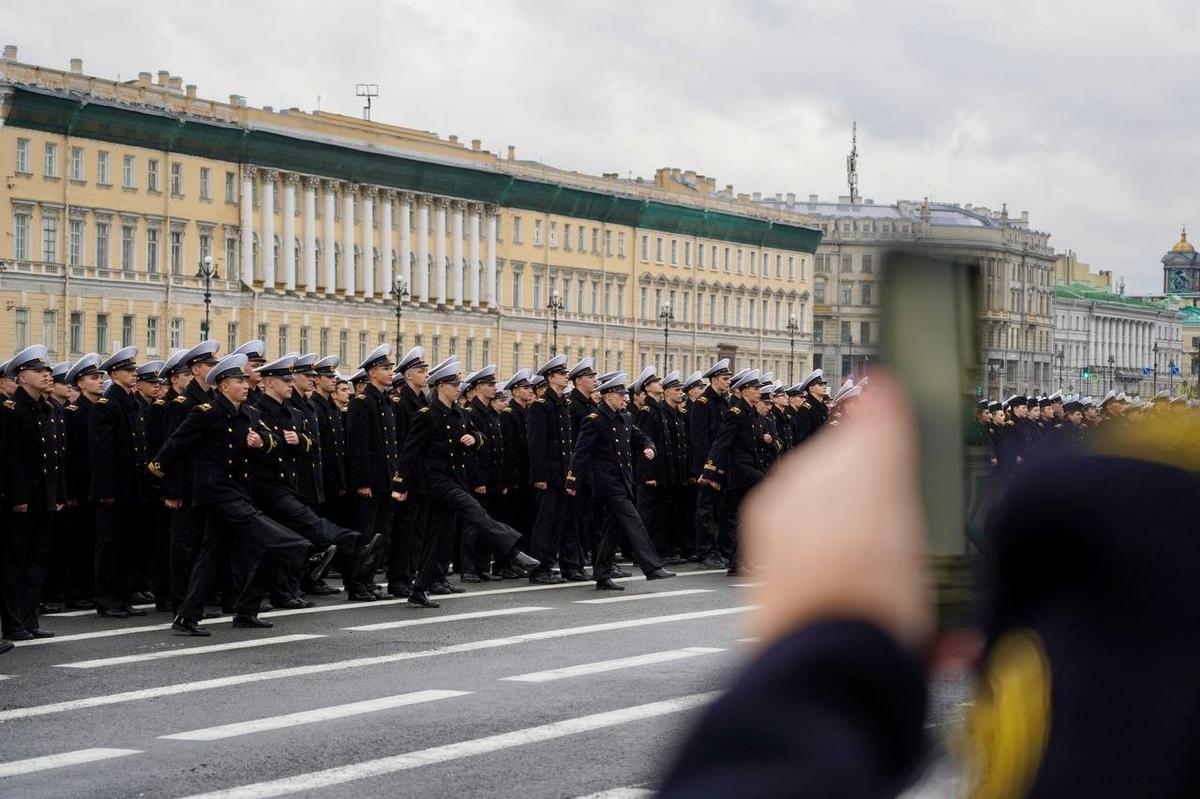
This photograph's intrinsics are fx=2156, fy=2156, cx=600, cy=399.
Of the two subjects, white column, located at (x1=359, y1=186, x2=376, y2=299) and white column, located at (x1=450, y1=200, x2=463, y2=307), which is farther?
white column, located at (x1=450, y1=200, x2=463, y2=307)

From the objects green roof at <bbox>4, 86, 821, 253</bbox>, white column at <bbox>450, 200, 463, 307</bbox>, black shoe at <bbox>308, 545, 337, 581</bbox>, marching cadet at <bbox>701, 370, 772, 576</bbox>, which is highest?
green roof at <bbox>4, 86, 821, 253</bbox>

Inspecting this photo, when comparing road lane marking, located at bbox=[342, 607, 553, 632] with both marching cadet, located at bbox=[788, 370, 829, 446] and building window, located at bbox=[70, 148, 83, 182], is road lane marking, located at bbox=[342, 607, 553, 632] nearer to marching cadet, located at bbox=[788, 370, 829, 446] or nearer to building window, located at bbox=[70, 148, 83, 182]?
marching cadet, located at bbox=[788, 370, 829, 446]

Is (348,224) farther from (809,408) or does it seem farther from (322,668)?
(322,668)

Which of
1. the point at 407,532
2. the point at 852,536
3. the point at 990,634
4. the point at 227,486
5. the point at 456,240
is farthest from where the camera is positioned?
the point at 456,240

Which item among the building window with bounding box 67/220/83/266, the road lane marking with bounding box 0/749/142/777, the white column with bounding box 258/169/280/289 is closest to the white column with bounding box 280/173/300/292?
the white column with bounding box 258/169/280/289

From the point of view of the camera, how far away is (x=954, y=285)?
112 cm

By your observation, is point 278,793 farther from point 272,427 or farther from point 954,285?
point 272,427

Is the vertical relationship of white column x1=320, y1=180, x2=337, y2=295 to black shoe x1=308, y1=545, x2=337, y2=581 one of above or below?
above

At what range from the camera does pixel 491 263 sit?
108 meters

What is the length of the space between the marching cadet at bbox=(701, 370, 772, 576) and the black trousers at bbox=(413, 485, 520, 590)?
579 centimetres

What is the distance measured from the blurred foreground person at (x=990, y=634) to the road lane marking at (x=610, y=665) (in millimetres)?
10583

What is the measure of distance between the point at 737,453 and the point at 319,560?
24.3 ft

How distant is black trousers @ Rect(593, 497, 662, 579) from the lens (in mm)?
19219

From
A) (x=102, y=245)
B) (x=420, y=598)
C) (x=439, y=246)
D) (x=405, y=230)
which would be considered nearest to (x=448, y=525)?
(x=420, y=598)
